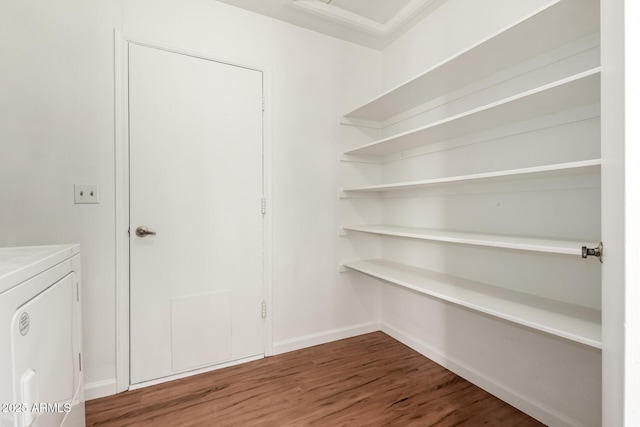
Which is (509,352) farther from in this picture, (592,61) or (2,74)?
(2,74)

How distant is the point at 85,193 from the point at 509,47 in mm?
2386

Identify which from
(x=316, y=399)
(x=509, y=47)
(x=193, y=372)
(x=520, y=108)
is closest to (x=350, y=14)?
(x=509, y=47)

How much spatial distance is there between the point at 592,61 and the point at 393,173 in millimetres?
1364

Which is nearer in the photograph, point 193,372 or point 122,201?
point 122,201

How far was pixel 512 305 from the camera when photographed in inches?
52.9

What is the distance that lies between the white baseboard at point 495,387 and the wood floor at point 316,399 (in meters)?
0.04

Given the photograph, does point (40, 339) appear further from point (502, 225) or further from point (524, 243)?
point (502, 225)

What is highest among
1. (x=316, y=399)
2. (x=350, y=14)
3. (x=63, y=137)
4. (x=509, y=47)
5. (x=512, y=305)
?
(x=350, y=14)

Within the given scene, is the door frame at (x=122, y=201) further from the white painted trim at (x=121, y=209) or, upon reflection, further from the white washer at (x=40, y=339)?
the white washer at (x=40, y=339)

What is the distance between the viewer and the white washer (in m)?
0.65

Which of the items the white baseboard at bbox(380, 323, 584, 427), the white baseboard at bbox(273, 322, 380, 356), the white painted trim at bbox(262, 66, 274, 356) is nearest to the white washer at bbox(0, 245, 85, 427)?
the white painted trim at bbox(262, 66, 274, 356)

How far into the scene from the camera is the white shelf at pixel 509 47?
1110 millimetres

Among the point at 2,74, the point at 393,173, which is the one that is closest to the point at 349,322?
the point at 393,173

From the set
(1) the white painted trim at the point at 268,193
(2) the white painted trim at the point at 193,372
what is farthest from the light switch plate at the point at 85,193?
(2) the white painted trim at the point at 193,372
